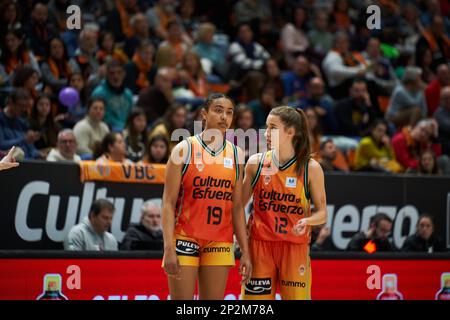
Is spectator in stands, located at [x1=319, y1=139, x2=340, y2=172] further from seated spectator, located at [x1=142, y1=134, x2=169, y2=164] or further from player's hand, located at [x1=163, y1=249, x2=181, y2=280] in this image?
player's hand, located at [x1=163, y1=249, x2=181, y2=280]

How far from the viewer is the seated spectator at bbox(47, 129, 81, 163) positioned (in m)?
10.4

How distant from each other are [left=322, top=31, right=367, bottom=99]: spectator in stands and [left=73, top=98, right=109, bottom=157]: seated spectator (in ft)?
17.6

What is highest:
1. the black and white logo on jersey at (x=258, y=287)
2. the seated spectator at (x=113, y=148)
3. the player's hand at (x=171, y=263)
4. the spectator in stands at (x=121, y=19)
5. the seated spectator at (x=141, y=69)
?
the spectator in stands at (x=121, y=19)

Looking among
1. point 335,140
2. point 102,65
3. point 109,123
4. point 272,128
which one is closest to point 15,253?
point 272,128

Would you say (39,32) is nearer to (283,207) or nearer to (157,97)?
(157,97)

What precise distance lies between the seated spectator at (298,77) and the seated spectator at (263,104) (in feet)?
4.51

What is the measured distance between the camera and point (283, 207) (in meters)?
6.78

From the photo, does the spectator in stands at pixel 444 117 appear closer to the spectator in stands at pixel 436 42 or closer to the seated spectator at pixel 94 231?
the spectator in stands at pixel 436 42

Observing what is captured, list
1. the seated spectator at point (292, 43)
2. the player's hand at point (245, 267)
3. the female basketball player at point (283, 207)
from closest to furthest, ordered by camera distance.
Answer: the player's hand at point (245, 267) < the female basketball player at point (283, 207) < the seated spectator at point (292, 43)

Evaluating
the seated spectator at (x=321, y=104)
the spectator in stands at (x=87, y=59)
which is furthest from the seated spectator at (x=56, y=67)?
the seated spectator at (x=321, y=104)

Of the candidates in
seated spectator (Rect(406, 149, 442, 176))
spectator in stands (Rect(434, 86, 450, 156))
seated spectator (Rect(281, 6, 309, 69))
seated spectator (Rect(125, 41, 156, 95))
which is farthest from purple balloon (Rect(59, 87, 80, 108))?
spectator in stands (Rect(434, 86, 450, 156))

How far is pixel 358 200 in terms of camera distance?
11.2 metres

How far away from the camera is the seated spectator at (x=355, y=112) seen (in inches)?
562

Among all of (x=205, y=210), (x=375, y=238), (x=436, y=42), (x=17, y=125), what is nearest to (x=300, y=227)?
(x=205, y=210)
